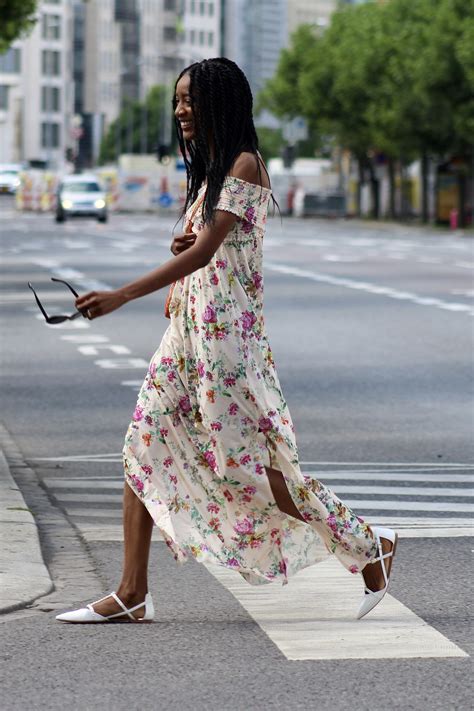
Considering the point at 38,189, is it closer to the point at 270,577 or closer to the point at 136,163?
the point at 136,163

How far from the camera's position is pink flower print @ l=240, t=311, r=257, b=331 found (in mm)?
6348

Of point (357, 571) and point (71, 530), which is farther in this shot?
point (71, 530)

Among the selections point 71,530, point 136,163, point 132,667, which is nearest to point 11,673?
point 132,667

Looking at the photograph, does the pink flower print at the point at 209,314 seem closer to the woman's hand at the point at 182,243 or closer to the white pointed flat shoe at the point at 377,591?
the woman's hand at the point at 182,243

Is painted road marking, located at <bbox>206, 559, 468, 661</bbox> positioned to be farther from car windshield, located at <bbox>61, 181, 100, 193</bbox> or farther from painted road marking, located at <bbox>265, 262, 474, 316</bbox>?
car windshield, located at <bbox>61, 181, 100, 193</bbox>

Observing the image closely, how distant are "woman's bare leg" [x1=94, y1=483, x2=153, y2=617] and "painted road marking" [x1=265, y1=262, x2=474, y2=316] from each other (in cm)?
1733

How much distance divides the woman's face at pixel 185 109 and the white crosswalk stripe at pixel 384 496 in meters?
2.27

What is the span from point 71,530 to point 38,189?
101m

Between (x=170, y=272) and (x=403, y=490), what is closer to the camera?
(x=170, y=272)

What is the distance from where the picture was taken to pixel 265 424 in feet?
20.9

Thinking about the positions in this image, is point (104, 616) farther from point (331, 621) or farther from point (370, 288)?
point (370, 288)

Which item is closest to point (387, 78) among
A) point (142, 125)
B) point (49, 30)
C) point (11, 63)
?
point (142, 125)

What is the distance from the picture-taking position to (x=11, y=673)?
570 cm

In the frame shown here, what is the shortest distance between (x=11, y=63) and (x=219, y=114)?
195542mm
